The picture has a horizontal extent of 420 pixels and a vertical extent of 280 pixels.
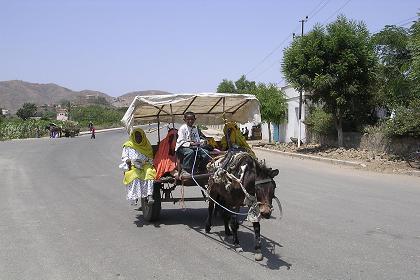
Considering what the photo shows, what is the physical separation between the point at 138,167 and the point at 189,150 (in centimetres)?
111

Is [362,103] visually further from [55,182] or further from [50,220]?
[50,220]

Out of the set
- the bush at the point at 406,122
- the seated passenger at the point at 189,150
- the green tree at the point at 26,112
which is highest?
the green tree at the point at 26,112

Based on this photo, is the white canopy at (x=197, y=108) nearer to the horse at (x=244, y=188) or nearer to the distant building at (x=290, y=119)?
Answer: the horse at (x=244, y=188)

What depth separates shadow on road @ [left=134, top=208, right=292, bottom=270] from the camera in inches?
256

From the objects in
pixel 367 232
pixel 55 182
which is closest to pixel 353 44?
pixel 55 182

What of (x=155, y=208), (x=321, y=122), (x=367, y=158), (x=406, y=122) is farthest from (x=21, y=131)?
(x=155, y=208)

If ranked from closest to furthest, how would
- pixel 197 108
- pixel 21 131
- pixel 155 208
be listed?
1. pixel 155 208
2. pixel 197 108
3. pixel 21 131

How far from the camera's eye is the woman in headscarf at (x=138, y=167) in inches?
348

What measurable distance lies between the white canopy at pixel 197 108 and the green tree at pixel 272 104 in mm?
25266

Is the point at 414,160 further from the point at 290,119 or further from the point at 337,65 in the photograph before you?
the point at 290,119

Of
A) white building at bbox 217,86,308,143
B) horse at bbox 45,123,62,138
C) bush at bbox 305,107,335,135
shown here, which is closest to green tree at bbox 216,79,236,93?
horse at bbox 45,123,62,138

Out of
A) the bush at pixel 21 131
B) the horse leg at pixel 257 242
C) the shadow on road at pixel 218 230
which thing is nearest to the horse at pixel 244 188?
the horse leg at pixel 257 242

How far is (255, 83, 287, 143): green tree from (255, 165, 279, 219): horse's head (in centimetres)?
2960

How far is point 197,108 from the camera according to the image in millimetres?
10367
